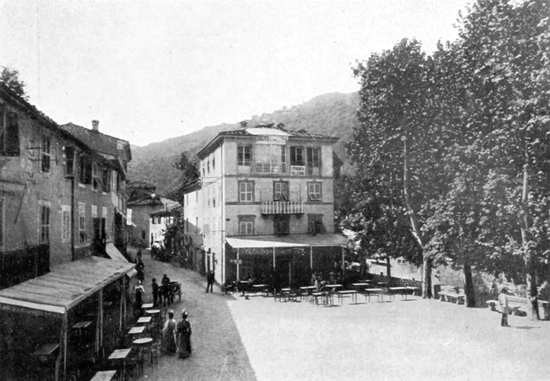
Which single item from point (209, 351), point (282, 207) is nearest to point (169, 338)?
point (209, 351)

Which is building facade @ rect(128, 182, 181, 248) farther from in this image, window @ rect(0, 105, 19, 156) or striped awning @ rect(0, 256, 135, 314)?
window @ rect(0, 105, 19, 156)

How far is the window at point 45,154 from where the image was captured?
13.8 meters

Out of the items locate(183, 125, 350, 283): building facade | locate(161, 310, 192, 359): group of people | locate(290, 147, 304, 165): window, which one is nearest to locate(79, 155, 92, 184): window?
locate(161, 310, 192, 359): group of people

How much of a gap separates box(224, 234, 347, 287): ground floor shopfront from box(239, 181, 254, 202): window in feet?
8.74

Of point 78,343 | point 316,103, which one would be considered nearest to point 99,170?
point 78,343

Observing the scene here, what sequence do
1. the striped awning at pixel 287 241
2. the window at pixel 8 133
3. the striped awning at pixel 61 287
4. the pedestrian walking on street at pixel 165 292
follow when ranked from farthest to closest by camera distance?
the striped awning at pixel 287 241
the pedestrian walking on street at pixel 165 292
the window at pixel 8 133
the striped awning at pixel 61 287

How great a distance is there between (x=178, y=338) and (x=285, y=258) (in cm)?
1753

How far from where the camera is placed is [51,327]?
1368cm

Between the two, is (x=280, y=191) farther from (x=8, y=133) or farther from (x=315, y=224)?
(x=8, y=133)

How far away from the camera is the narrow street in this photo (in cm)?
1185

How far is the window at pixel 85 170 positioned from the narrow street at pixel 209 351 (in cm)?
723

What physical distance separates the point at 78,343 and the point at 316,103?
145430 millimetres

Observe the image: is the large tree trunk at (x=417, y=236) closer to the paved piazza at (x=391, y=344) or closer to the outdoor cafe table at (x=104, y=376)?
the paved piazza at (x=391, y=344)

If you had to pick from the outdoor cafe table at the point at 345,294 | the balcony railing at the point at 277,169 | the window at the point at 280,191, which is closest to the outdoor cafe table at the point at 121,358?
the outdoor cafe table at the point at 345,294
